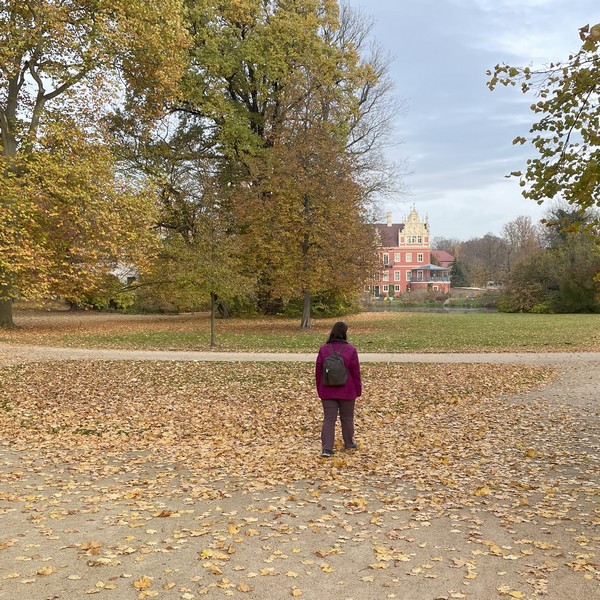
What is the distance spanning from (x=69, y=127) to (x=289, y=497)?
1734 centimetres

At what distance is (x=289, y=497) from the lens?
563cm

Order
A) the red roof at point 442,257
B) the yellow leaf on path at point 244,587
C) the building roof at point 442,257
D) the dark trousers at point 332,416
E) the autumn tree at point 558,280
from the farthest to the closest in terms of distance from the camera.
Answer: the building roof at point 442,257, the red roof at point 442,257, the autumn tree at point 558,280, the dark trousers at point 332,416, the yellow leaf on path at point 244,587

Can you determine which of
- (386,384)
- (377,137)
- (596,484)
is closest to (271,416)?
(386,384)

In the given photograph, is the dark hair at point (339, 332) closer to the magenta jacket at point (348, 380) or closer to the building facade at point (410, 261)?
the magenta jacket at point (348, 380)

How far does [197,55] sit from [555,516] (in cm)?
2743

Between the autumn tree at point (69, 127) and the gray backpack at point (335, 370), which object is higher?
the autumn tree at point (69, 127)

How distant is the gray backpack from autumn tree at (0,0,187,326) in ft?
30.4

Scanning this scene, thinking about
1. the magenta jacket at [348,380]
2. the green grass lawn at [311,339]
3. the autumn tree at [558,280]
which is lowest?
the green grass lawn at [311,339]

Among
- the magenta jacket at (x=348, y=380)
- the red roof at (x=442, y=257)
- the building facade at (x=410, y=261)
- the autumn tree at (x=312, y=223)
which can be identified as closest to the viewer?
the magenta jacket at (x=348, y=380)

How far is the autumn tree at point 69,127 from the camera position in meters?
15.4

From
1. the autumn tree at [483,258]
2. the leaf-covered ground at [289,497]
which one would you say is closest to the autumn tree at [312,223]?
the leaf-covered ground at [289,497]

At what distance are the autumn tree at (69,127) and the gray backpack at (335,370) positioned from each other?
9.26 metres

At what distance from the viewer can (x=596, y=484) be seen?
19.4 feet

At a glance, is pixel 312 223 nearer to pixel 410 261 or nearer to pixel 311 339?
pixel 311 339
